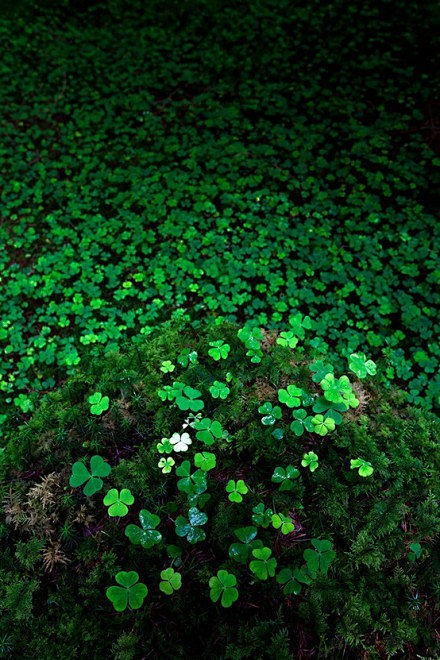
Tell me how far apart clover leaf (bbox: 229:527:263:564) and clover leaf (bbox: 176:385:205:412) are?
61cm

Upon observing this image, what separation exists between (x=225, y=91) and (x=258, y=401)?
4.74 m

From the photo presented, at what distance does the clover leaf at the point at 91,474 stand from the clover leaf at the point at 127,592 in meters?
0.40

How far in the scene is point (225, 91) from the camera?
560 centimetres

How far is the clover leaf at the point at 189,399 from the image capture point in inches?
87.0

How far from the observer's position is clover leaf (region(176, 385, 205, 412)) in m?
2.21

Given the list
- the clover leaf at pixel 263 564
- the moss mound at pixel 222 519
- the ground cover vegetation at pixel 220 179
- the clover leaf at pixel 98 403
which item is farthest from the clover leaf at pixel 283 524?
the ground cover vegetation at pixel 220 179

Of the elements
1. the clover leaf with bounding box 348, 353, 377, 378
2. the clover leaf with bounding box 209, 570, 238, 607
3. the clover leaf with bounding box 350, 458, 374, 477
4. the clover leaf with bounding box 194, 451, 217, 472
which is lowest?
the clover leaf with bounding box 209, 570, 238, 607

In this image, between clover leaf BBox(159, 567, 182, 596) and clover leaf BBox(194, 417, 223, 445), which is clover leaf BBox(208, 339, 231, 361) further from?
clover leaf BBox(159, 567, 182, 596)

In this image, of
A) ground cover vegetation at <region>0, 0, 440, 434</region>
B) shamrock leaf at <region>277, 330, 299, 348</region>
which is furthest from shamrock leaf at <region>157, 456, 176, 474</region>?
ground cover vegetation at <region>0, 0, 440, 434</region>

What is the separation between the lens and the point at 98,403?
7.59 ft

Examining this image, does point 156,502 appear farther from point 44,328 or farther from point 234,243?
point 234,243

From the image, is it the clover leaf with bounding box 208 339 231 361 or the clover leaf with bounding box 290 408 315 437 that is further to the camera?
the clover leaf with bounding box 208 339 231 361

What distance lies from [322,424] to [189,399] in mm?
669

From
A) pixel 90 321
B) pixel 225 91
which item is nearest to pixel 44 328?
pixel 90 321
